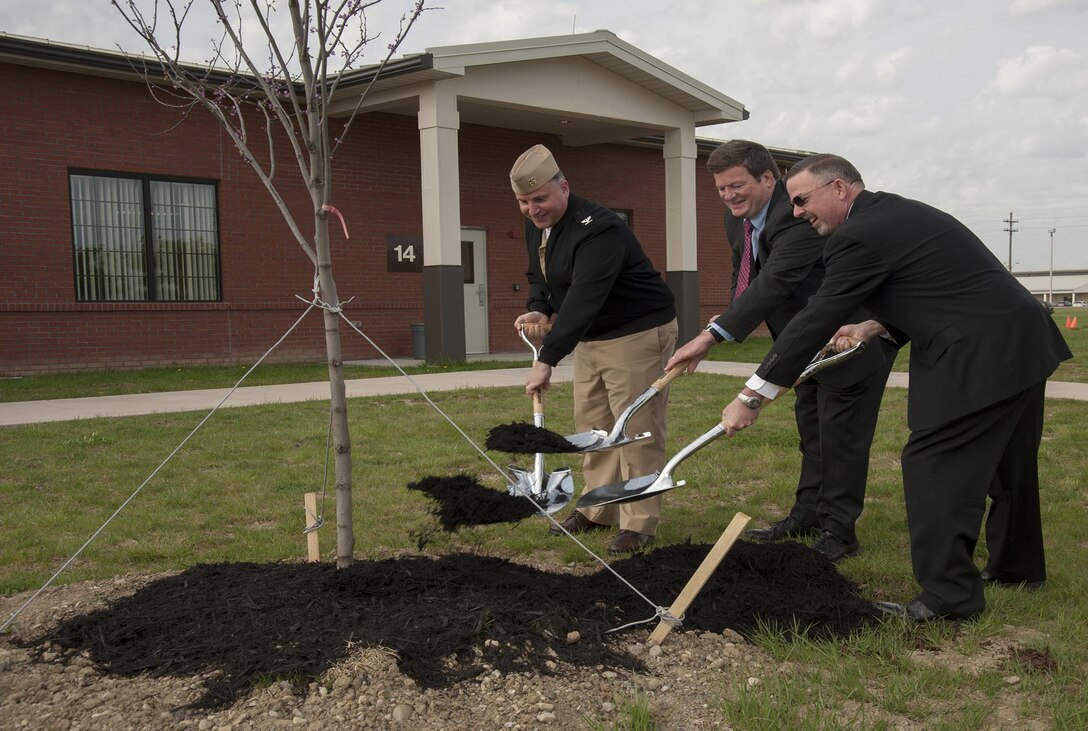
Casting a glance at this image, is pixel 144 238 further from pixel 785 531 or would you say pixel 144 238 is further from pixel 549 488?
pixel 785 531

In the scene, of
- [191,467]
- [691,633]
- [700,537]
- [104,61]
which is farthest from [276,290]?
[691,633]

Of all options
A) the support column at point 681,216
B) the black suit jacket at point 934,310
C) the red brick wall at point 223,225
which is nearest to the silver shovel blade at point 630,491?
the black suit jacket at point 934,310

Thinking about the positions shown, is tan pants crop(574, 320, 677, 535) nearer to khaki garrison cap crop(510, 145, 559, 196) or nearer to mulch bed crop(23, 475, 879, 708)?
mulch bed crop(23, 475, 879, 708)

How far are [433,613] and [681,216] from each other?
14247 mm

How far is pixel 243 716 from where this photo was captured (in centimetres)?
282

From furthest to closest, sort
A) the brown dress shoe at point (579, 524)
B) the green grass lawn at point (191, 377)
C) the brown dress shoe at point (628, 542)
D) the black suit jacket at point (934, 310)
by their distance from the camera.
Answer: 1. the green grass lawn at point (191, 377)
2. the brown dress shoe at point (579, 524)
3. the brown dress shoe at point (628, 542)
4. the black suit jacket at point (934, 310)

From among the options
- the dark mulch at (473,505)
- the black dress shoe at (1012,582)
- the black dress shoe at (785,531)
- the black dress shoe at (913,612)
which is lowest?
the black dress shoe at (785,531)

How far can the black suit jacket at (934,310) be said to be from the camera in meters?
3.54

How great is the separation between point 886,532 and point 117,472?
4753mm

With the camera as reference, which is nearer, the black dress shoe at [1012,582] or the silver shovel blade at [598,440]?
the black dress shoe at [1012,582]

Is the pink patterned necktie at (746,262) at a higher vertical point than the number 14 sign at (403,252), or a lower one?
lower

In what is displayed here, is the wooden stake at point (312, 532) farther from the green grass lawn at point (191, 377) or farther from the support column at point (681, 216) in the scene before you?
the support column at point (681, 216)

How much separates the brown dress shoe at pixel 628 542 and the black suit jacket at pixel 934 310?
57.7 inches

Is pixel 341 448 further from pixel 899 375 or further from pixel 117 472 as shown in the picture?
pixel 899 375
